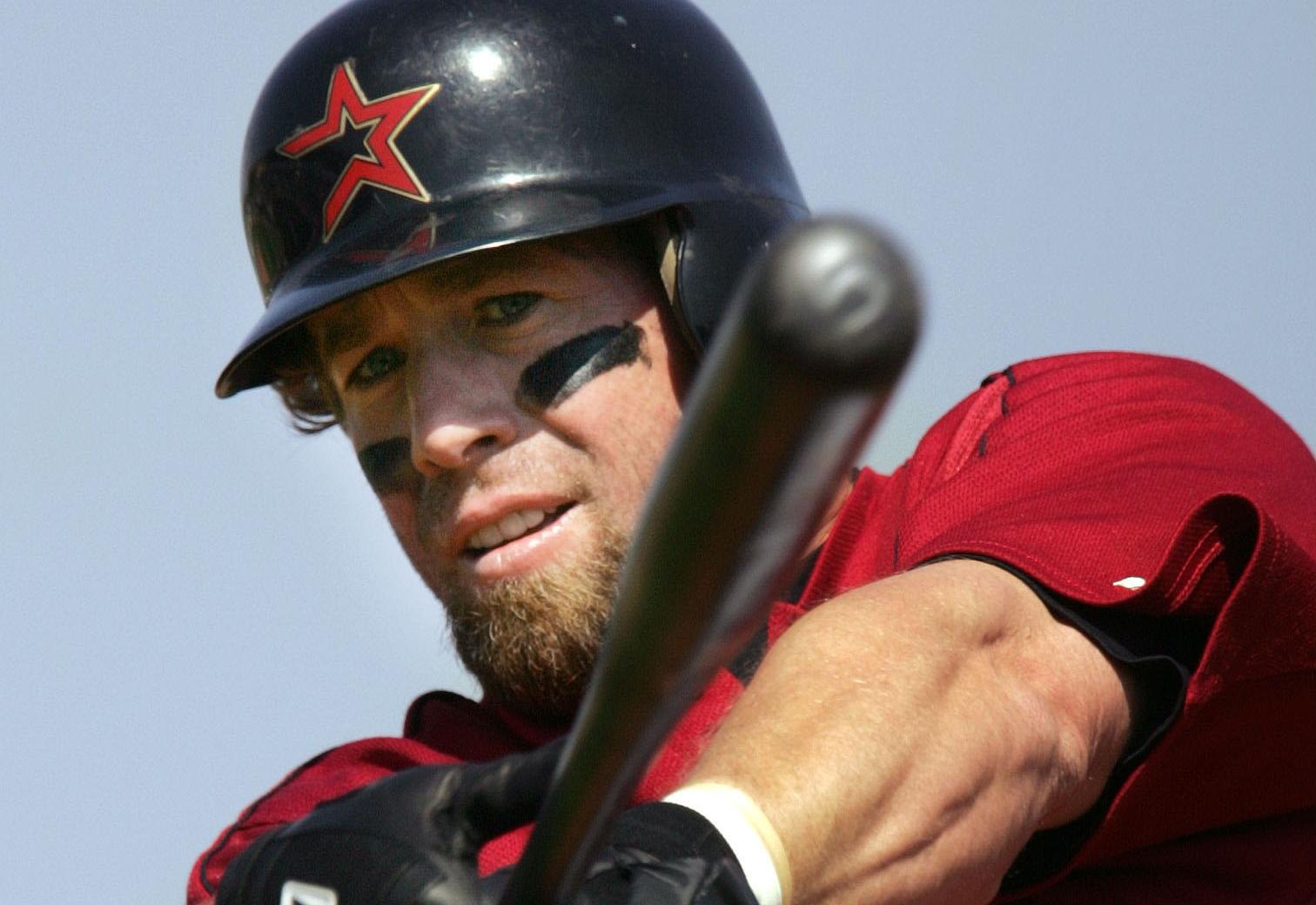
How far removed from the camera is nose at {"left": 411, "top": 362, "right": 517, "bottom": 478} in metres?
3.18

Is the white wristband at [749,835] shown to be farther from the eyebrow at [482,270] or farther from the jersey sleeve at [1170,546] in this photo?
the eyebrow at [482,270]

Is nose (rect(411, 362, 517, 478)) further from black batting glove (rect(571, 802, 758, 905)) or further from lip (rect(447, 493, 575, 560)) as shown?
black batting glove (rect(571, 802, 758, 905))

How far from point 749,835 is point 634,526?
3.61 feet

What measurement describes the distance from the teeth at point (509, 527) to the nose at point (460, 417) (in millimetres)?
121

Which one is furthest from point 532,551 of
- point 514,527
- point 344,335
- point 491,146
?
point 491,146

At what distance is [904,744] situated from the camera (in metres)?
1.95

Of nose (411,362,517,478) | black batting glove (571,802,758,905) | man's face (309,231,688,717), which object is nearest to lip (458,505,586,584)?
man's face (309,231,688,717)

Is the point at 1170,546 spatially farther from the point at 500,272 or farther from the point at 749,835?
the point at 500,272

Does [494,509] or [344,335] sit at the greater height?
[344,335]

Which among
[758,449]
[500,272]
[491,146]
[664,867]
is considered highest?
[491,146]

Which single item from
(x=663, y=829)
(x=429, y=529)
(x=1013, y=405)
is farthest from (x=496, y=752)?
(x=663, y=829)

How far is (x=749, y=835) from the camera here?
166 cm

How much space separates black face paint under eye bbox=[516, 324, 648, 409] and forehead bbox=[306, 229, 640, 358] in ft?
0.39

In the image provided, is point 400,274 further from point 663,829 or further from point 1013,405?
point 663,829
